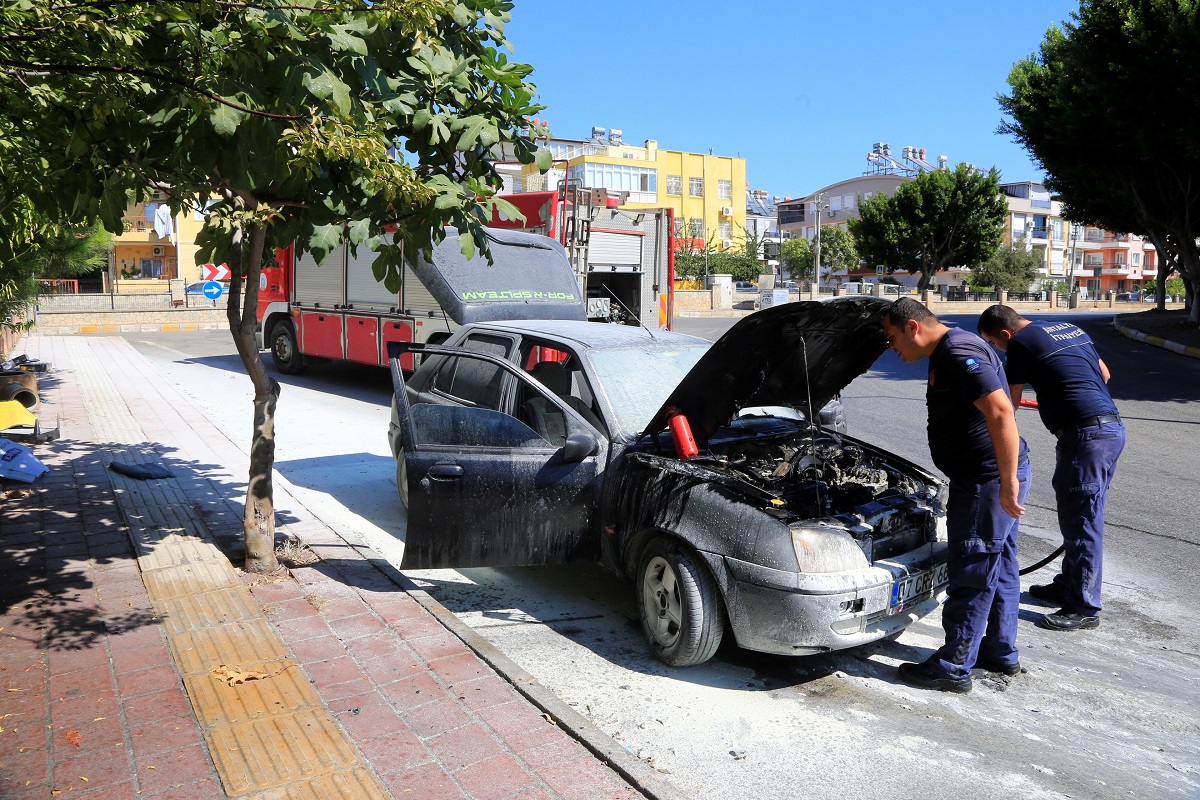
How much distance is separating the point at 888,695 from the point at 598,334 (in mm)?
2821

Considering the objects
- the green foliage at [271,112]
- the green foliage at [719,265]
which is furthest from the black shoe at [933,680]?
the green foliage at [719,265]

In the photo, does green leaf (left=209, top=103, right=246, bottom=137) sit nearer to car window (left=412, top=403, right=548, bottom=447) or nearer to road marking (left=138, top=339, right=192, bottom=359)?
car window (left=412, top=403, right=548, bottom=447)

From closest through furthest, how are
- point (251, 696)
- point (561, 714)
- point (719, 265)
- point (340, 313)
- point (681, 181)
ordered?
1. point (561, 714)
2. point (251, 696)
3. point (340, 313)
4. point (719, 265)
5. point (681, 181)

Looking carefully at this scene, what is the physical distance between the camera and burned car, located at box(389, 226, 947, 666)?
400 centimetres

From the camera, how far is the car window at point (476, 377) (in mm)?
5605

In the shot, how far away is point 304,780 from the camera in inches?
125

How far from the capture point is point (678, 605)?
424cm

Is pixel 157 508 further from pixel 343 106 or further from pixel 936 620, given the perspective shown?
pixel 936 620

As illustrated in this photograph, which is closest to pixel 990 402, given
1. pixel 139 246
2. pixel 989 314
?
pixel 989 314

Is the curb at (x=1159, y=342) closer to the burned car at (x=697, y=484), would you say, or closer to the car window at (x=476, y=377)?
the burned car at (x=697, y=484)

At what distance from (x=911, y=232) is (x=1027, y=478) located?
174ft

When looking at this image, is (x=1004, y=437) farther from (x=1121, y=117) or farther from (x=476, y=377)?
(x=1121, y=117)

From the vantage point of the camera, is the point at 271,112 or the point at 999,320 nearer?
the point at 271,112

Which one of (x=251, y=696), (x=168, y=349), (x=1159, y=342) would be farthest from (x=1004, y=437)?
(x=1159, y=342)
